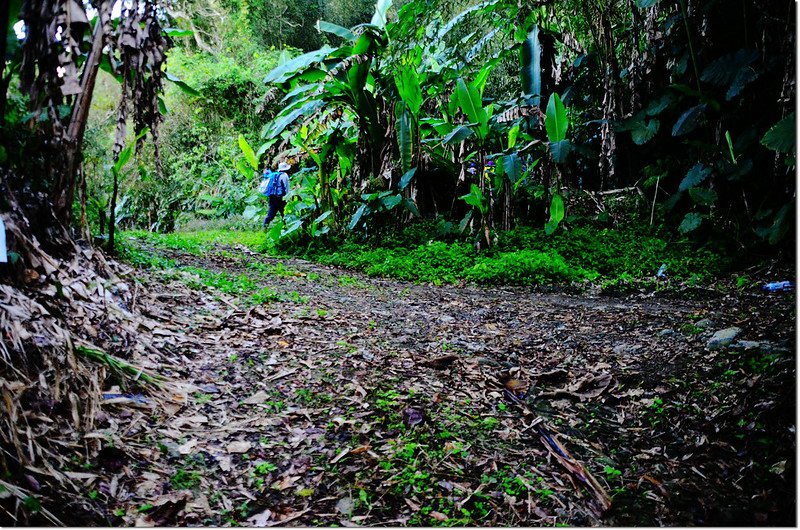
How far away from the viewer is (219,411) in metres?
2.03

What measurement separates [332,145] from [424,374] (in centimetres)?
448

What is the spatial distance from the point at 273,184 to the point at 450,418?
20.6 ft

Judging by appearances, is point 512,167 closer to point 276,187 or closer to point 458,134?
point 458,134

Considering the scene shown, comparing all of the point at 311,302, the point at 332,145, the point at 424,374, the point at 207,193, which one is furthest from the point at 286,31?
the point at 424,374

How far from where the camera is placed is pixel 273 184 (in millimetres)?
7629

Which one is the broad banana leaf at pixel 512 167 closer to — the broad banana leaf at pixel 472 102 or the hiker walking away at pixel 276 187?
the broad banana leaf at pixel 472 102

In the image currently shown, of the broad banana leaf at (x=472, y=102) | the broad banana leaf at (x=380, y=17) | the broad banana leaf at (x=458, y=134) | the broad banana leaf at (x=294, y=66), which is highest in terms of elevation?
the broad banana leaf at (x=380, y=17)

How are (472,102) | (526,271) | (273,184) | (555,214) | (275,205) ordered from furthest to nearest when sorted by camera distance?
(275,205) → (273,184) → (472,102) → (555,214) → (526,271)

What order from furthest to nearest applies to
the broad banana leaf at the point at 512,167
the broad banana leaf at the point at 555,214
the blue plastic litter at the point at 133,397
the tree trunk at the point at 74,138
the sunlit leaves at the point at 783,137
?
the broad banana leaf at the point at 555,214 → the broad banana leaf at the point at 512,167 → the sunlit leaves at the point at 783,137 → the tree trunk at the point at 74,138 → the blue plastic litter at the point at 133,397

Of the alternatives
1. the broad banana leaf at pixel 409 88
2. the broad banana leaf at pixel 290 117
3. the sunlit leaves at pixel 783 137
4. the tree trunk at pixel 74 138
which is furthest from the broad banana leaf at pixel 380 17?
the sunlit leaves at pixel 783 137

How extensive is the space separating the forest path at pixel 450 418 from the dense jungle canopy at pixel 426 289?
13mm

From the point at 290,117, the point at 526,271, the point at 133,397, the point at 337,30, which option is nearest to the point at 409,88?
the point at 337,30

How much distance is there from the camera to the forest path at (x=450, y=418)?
1.51 m

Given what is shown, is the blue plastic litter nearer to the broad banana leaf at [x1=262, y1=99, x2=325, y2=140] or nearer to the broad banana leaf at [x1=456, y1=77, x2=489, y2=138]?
the broad banana leaf at [x1=262, y1=99, x2=325, y2=140]
